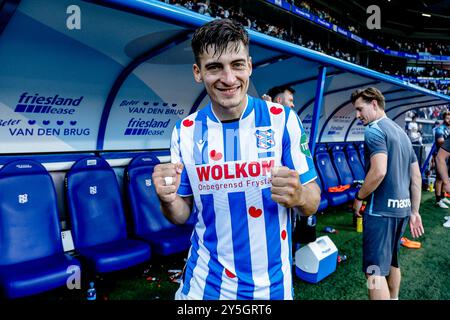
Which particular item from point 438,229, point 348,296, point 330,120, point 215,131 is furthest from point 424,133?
point 215,131

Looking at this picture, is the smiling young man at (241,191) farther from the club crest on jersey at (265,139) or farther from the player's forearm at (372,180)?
the player's forearm at (372,180)

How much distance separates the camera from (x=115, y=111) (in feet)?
11.7

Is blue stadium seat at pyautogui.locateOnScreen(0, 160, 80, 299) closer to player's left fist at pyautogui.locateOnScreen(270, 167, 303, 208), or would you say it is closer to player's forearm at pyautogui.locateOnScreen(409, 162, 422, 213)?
player's left fist at pyautogui.locateOnScreen(270, 167, 303, 208)

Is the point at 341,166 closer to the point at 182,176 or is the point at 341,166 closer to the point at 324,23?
the point at 182,176

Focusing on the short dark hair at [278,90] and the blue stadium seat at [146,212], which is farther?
the short dark hair at [278,90]

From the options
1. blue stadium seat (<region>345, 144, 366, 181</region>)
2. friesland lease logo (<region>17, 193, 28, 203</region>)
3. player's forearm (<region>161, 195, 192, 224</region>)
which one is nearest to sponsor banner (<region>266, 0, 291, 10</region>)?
blue stadium seat (<region>345, 144, 366, 181</region>)

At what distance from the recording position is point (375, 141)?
7.48 feet

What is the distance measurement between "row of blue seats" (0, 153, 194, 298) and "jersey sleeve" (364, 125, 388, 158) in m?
1.93

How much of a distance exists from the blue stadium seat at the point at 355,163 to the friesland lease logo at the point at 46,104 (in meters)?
6.07

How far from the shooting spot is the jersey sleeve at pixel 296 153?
124cm

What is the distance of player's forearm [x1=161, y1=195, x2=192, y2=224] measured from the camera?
4.06ft

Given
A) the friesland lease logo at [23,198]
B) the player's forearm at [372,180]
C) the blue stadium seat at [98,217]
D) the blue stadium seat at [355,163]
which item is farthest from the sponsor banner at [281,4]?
the friesland lease logo at [23,198]

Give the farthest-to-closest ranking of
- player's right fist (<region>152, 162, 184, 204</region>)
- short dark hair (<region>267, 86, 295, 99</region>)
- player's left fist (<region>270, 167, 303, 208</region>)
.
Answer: short dark hair (<region>267, 86, 295, 99</region>), player's right fist (<region>152, 162, 184, 204</region>), player's left fist (<region>270, 167, 303, 208</region>)

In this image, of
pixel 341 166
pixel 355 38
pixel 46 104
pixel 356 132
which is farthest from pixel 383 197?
pixel 355 38
